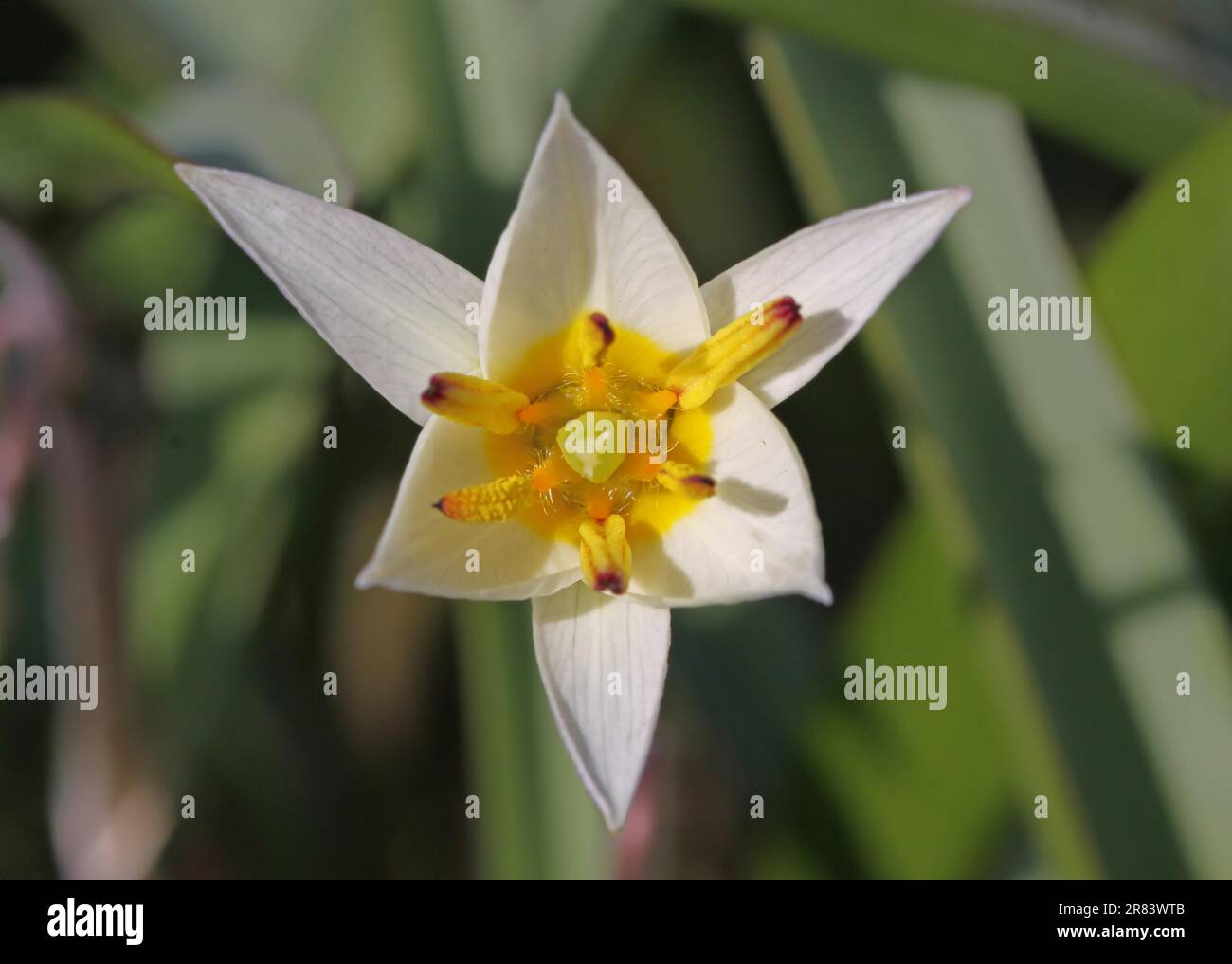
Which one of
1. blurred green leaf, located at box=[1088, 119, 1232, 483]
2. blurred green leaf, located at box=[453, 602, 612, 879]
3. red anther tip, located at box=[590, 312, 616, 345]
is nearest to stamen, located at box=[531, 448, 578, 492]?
red anther tip, located at box=[590, 312, 616, 345]

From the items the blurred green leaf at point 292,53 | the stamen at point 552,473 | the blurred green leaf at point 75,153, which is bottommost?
the stamen at point 552,473

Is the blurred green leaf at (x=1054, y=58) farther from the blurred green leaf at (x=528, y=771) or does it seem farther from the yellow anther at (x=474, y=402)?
the blurred green leaf at (x=528, y=771)

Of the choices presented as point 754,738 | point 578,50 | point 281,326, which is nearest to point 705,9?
point 578,50

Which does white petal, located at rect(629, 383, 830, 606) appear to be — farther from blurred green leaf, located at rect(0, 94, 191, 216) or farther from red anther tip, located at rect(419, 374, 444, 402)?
blurred green leaf, located at rect(0, 94, 191, 216)

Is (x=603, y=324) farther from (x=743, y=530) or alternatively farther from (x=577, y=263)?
(x=743, y=530)

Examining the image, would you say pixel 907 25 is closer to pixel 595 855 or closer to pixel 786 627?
pixel 786 627

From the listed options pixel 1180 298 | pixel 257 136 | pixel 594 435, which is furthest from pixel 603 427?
pixel 1180 298

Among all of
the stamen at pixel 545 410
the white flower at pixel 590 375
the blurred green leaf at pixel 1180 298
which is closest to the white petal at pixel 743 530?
the white flower at pixel 590 375
